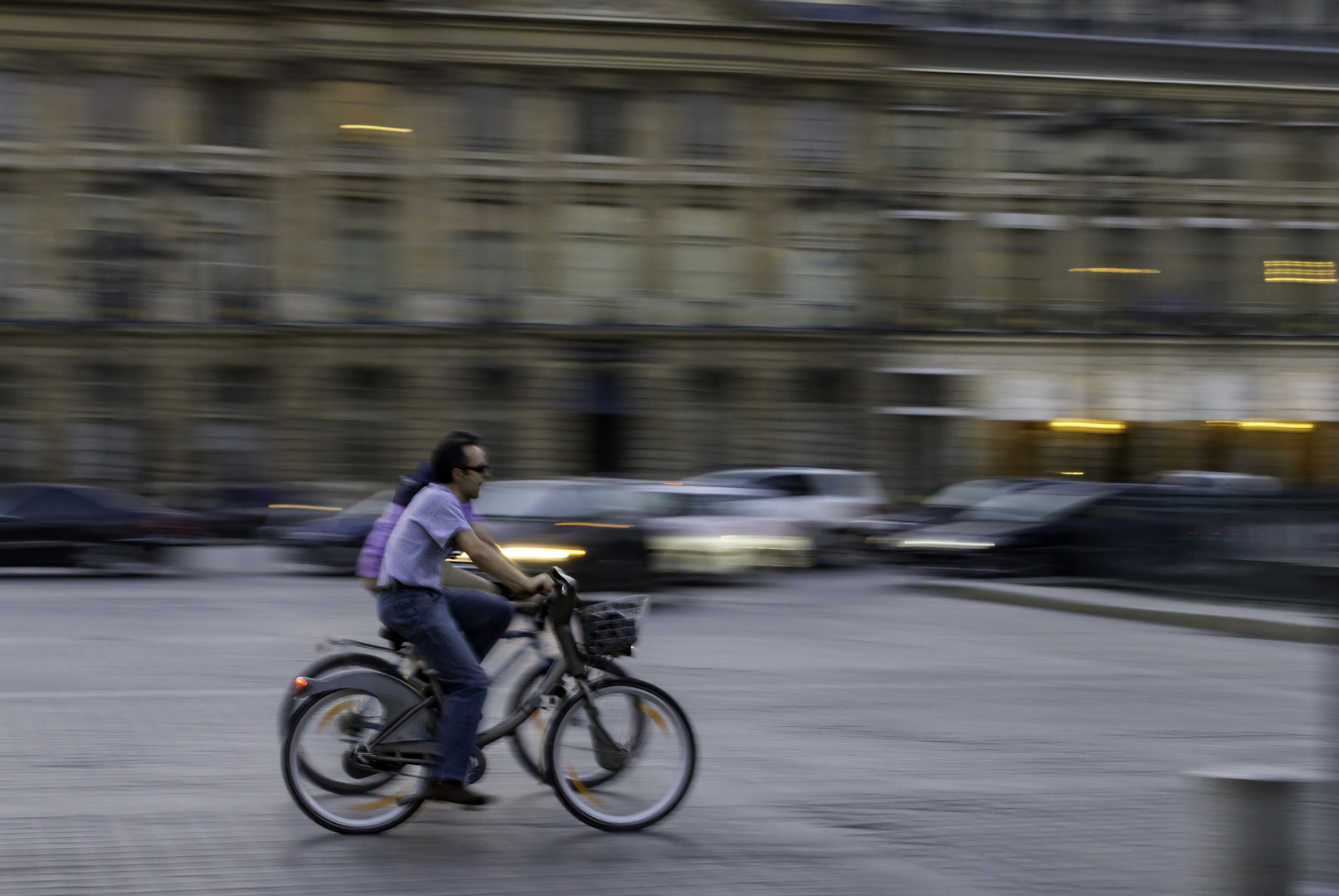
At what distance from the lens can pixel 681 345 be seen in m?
45.4

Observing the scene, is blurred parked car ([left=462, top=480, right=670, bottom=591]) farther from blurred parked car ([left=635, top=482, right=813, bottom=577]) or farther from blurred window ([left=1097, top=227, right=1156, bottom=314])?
blurred window ([left=1097, top=227, right=1156, bottom=314])

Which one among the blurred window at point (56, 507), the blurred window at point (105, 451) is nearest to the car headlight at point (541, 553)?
the blurred window at point (56, 507)

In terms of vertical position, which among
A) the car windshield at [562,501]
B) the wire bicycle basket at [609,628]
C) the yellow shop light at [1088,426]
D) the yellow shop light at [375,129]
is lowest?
the yellow shop light at [1088,426]

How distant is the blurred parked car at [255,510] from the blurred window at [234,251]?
29.3ft

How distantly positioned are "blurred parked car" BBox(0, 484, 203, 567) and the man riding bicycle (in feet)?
59.1

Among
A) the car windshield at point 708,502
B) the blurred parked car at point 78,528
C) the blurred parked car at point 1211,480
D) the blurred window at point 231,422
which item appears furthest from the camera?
the blurred window at point 231,422

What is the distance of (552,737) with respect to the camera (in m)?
7.05

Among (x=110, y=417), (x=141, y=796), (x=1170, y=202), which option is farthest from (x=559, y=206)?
(x=141, y=796)

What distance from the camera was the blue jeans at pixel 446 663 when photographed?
6.86m

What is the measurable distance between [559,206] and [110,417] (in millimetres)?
13039

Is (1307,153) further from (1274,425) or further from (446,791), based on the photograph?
(446,791)

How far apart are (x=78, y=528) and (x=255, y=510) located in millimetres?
10157

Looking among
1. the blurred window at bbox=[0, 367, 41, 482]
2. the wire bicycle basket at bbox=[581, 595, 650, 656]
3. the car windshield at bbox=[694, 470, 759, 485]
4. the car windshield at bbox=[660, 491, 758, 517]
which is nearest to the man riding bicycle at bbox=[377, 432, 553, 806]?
the wire bicycle basket at bbox=[581, 595, 650, 656]

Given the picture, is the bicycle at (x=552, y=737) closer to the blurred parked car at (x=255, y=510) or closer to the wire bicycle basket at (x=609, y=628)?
the wire bicycle basket at (x=609, y=628)
